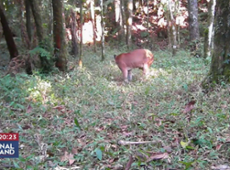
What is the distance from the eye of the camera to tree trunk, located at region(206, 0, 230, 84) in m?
5.54

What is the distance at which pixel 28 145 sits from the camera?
407cm

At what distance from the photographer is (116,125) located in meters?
4.61

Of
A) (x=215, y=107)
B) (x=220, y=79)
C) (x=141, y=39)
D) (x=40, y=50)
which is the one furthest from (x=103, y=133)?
(x=141, y=39)

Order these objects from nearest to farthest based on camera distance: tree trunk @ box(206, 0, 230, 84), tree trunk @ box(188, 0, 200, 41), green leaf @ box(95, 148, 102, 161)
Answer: green leaf @ box(95, 148, 102, 161) → tree trunk @ box(206, 0, 230, 84) → tree trunk @ box(188, 0, 200, 41)

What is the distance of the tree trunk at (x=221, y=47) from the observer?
554cm

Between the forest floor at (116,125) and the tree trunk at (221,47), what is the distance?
1.03 ft

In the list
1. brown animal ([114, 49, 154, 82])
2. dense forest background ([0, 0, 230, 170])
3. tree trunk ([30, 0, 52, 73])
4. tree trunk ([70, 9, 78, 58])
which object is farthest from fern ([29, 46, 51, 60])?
tree trunk ([70, 9, 78, 58])

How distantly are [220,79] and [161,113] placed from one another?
168cm

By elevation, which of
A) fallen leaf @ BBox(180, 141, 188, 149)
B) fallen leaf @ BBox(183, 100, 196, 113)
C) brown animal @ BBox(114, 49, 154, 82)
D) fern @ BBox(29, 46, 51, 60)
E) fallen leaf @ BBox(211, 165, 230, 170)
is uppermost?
fern @ BBox(29, 46, 51, 60)

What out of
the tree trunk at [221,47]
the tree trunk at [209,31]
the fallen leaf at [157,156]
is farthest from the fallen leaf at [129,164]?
the tree trunk at [209,31]

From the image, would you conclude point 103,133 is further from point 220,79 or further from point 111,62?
point 111,62
